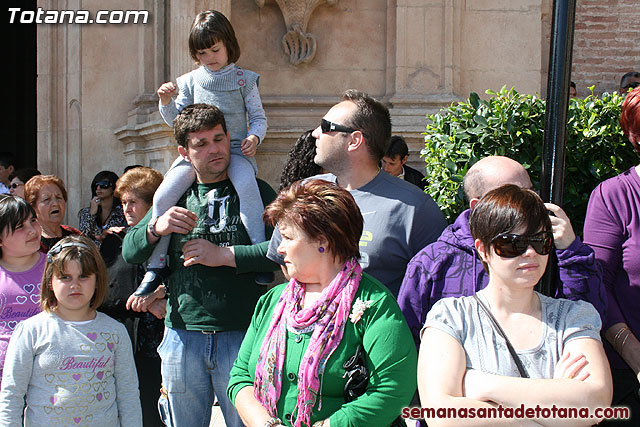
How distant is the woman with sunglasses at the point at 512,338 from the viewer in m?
2.31

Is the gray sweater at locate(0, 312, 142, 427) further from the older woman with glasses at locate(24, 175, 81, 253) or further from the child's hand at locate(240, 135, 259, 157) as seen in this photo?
the older woman with glasses at locate(24, 175, 81, 253)

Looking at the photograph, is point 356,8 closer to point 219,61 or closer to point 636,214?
point 219,61

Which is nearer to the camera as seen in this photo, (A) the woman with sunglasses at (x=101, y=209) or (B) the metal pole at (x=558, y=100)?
(B) the metal pole at (x=558, y=100)

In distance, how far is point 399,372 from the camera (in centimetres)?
242

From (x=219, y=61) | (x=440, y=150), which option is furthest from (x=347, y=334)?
(x=219, y=61)

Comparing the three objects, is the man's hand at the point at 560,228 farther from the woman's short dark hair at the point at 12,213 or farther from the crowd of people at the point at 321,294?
the woman's short dark hair at the point at 12,213

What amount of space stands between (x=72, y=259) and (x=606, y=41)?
725 cm

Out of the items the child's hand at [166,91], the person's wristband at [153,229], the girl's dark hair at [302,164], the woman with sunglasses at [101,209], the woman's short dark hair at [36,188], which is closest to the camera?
the person's wristband at [153,229]

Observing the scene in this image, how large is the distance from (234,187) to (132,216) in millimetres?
1328

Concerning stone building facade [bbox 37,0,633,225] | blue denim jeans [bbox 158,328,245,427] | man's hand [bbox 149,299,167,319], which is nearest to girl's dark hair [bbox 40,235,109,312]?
man's hand [bbox 149,299,167,319]

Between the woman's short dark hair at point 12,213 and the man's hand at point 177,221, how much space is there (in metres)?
0.86

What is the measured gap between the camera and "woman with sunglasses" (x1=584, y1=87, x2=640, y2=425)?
3.03 m

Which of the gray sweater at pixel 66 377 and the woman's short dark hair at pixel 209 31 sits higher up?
the woman's short dark hair at pixel 209 31

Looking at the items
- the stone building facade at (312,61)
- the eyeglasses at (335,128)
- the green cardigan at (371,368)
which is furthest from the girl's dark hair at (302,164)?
the stone building facade at (312,61)
